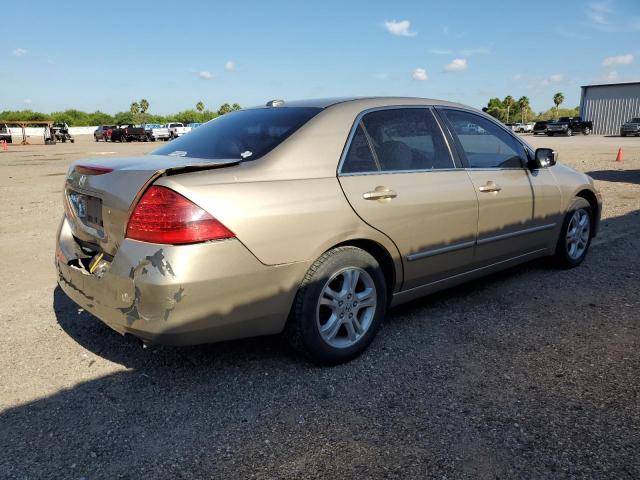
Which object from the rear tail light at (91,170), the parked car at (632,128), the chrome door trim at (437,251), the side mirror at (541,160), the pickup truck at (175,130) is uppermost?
the parked car at (632,128)

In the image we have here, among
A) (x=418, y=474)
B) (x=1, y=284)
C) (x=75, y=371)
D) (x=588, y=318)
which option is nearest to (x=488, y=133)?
(x=588, y=318)

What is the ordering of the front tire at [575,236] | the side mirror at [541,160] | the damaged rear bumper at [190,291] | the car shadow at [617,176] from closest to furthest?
1. the damaged rear bumper at [190,291]
2. the side mirror at [541,160]
3. the front tire at [575,236]
4. the car shadow at [617,176]

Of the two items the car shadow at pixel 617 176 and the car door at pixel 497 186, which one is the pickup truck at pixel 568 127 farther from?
the car door at pixel 497 186

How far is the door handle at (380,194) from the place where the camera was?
3.06 meters

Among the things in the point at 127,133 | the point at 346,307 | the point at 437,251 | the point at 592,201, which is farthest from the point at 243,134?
the point at 127,133

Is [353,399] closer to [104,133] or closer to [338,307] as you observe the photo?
[338,307]

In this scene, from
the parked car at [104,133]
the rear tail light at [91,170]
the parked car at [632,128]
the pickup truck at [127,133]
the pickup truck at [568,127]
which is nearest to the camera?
the rear tail light at [91,170]

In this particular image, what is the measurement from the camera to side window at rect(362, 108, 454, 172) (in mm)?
3305

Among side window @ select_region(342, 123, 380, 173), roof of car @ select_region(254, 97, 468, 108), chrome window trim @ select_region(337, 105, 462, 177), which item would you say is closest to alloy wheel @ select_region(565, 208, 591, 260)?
chrome window trim @ select_region(337, 105, 462, 177)

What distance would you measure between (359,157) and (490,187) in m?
1.27

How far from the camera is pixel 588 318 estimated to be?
3.79 meters

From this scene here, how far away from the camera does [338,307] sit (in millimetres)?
3035

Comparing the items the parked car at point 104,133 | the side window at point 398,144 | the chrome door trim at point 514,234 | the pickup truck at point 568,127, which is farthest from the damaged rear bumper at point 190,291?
the pickup truck at point 568,127

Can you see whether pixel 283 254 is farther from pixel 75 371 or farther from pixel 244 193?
pixel 75 371
